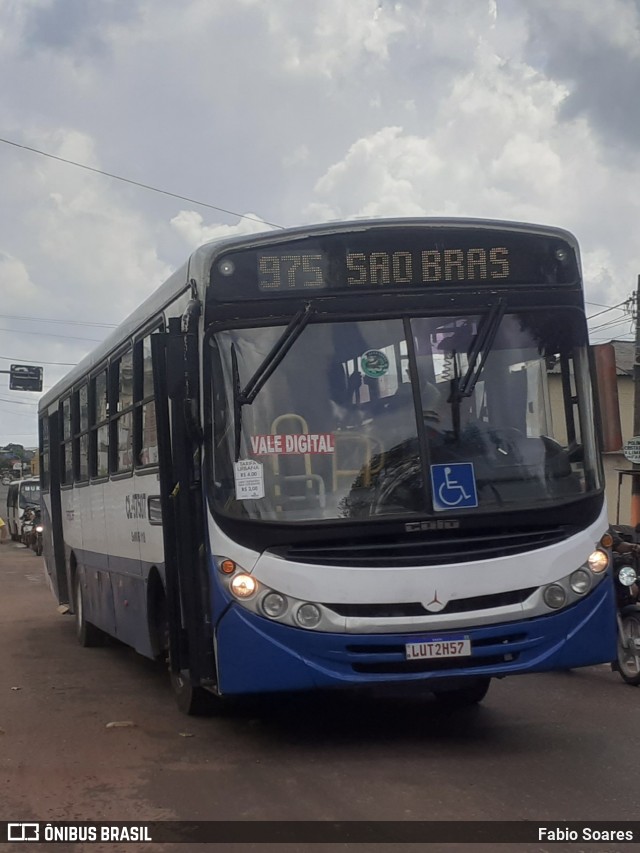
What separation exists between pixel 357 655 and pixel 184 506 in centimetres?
151

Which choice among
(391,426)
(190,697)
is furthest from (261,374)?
(190,697)

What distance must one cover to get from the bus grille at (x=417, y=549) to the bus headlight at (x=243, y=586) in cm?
24

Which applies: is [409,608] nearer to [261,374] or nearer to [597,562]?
[597,562]

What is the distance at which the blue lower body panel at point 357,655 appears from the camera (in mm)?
6902

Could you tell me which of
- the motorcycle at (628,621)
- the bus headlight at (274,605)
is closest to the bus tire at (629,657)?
the motorcycle at (628,621)

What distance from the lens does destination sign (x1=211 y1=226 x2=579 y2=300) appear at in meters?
7.36

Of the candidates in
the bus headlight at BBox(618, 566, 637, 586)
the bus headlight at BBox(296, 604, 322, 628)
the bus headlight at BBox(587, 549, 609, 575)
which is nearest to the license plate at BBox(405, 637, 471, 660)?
the bus headlight at BBox(296, 604, 322, 628)

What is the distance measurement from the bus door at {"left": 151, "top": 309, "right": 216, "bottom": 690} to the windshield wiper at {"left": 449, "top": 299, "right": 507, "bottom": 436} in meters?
1.66

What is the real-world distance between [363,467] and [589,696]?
364 centimetres

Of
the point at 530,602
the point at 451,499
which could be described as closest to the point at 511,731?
the point at 530,602

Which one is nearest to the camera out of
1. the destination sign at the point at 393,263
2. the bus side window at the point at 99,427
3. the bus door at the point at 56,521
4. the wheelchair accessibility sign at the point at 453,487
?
the wheelchair accessibility sign at the point at 453,487

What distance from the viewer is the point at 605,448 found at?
7.58 m

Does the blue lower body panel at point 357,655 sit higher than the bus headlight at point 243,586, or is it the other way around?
the bus headlight at point 243,586

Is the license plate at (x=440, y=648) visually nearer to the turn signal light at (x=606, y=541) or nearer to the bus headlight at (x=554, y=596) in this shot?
the bus headlight at (x=554, y=596)
